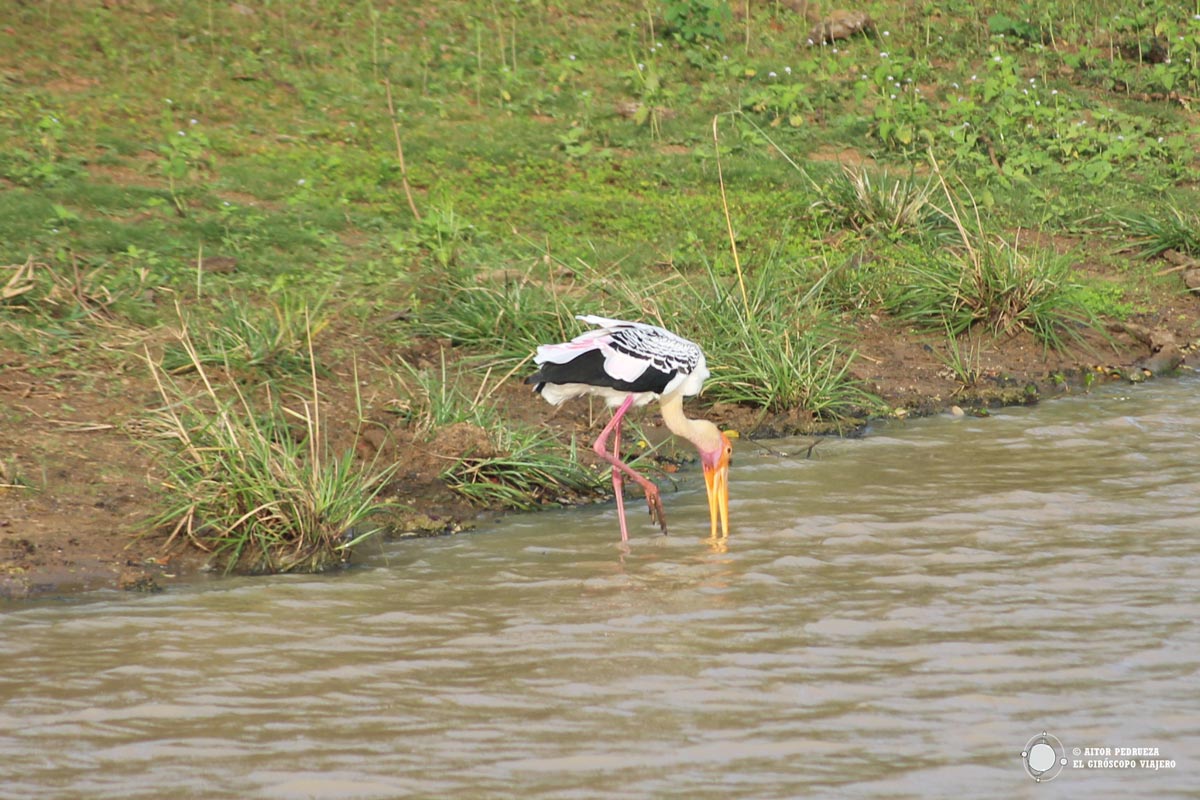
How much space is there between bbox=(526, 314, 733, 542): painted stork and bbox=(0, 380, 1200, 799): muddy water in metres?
0.23

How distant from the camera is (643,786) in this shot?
4.41 m

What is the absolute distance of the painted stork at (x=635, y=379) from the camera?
23.2ft

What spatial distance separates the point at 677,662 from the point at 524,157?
674 cm

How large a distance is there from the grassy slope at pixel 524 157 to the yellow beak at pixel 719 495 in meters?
1.52

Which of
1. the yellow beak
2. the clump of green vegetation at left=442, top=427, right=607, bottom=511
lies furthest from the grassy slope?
the yellow beak

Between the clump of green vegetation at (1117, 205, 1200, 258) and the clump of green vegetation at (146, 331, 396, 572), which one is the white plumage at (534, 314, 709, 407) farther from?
the clump of green vegetation at (1117, 205, 1200, 258)

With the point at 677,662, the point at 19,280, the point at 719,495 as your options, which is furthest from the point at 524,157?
the point at 677,662

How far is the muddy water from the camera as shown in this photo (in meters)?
4.52

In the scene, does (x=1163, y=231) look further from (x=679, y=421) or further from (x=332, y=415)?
(x=332, y=415)

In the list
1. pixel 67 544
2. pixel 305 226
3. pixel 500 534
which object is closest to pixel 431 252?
pixel 305 226

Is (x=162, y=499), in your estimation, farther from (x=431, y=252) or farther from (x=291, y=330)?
(x=431, y=252)

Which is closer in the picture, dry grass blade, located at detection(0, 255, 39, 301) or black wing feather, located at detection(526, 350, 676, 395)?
black wing feather, located at detection(526, 350, 676, 395)

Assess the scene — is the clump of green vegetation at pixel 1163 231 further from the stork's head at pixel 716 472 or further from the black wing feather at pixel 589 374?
the black wing feather at pixel 589 374

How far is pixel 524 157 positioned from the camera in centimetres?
1152
